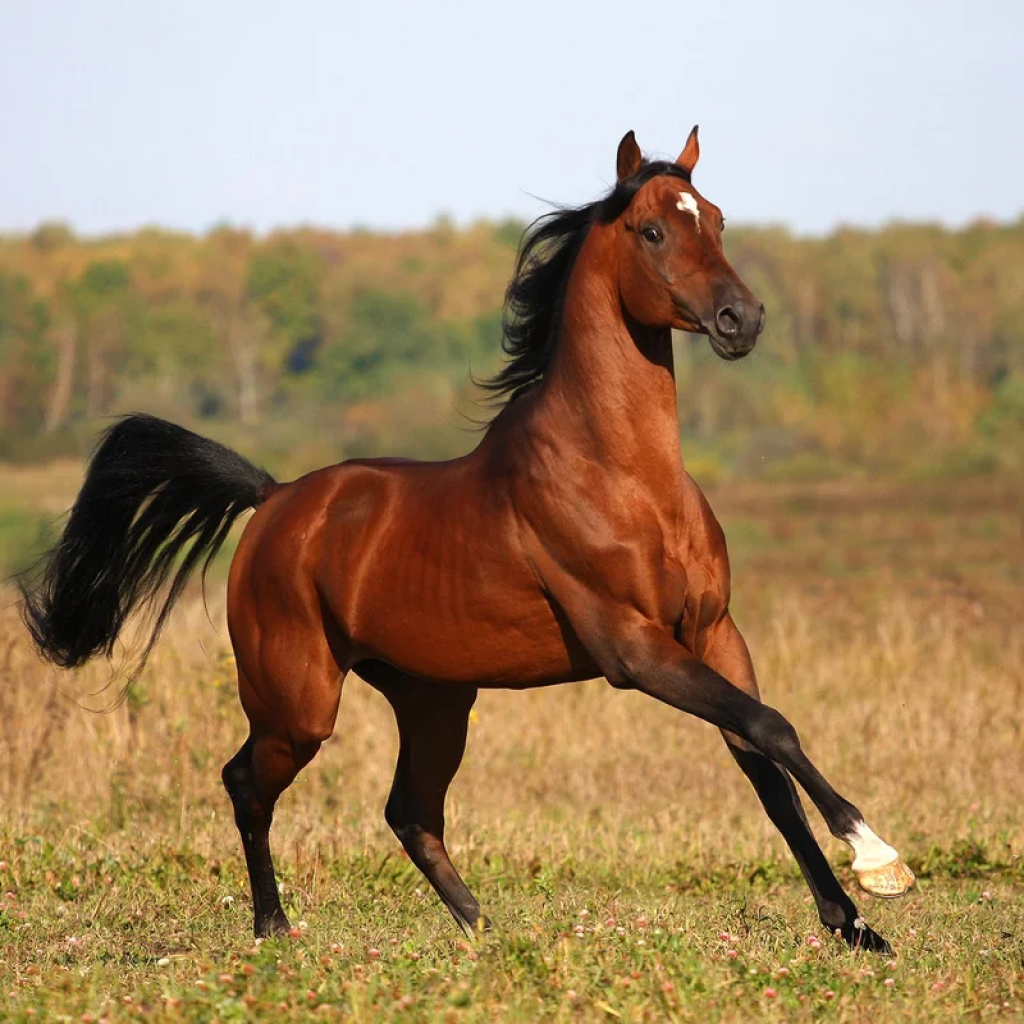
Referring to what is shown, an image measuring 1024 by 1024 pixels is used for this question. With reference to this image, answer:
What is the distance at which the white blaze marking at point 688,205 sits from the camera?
16.6 ft

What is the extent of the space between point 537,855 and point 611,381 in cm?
271

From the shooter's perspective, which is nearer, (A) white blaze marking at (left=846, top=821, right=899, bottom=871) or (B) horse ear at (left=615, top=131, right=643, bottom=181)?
(A) white blaze marking at (left=846, top=821, right=899, bottom=871)

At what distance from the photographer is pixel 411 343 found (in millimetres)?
80625

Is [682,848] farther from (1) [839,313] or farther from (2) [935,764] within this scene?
(1) [839,313]

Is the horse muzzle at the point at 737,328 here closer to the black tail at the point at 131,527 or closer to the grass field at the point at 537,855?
the grass field at the point at 537,855

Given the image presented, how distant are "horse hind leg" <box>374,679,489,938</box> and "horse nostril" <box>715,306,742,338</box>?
1843mm

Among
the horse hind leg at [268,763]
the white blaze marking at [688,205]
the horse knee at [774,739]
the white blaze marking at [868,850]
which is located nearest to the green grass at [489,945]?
the horse hind leg at [268,763]

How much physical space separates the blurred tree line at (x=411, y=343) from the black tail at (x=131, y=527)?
35.3m

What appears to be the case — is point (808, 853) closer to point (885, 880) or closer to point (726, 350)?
point (885, 880)

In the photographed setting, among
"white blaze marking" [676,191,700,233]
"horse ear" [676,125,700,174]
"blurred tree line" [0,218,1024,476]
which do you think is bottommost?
"blurred tree line" [0,218,1024,476]

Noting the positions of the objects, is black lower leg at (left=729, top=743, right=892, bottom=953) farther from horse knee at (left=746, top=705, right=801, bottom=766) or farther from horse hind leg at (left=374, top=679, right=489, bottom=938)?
horse hind leg at (left=374, top=679, right=489, bottom=938)

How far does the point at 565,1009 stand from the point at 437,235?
101 metres

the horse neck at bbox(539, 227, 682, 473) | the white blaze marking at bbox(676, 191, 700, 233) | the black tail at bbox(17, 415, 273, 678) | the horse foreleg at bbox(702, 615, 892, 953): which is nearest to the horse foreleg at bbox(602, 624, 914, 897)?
the horse foreleg at bbox(702, 615, 892, 953)

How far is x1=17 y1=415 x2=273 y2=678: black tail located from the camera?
6547 millimetres
